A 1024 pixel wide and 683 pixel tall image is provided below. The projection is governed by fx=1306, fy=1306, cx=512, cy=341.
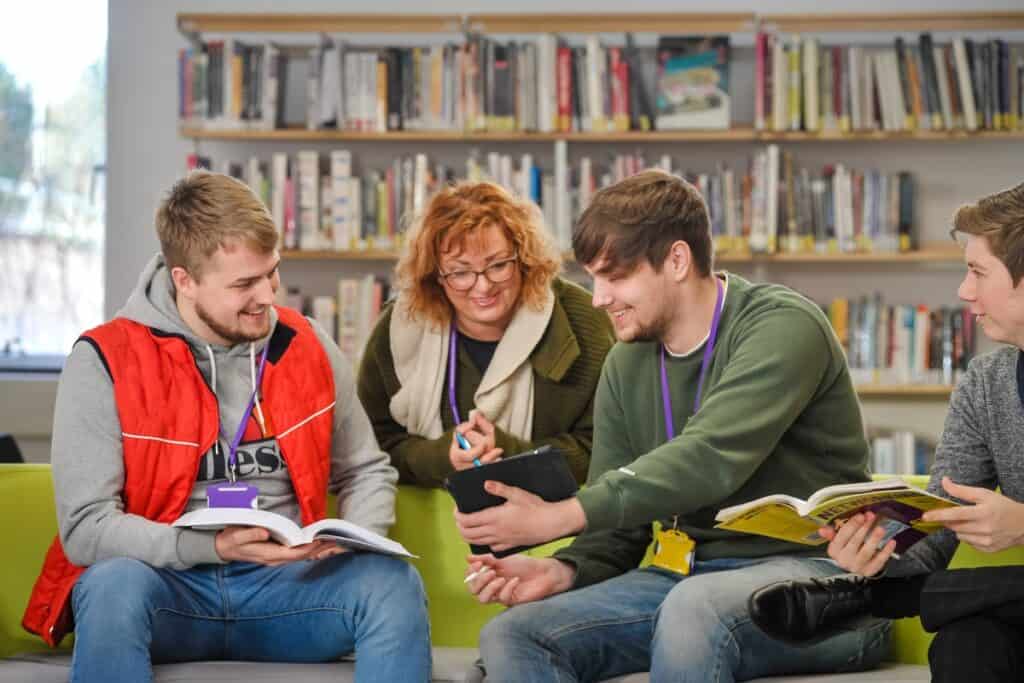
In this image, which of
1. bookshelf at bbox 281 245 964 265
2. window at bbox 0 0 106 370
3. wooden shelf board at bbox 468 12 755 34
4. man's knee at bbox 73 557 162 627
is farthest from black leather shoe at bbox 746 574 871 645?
window at bbox 0 0 106 370

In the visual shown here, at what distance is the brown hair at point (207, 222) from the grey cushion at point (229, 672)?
702 mm

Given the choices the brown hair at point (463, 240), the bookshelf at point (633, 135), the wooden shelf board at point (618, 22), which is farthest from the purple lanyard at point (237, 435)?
the wooden shelf board at point (618, 22)

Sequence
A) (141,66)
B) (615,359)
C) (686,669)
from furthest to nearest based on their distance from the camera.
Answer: (141,66)
(615,359)
(686,669)

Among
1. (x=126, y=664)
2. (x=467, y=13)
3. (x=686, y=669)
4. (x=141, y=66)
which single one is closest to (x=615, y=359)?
(x=686, y=669)

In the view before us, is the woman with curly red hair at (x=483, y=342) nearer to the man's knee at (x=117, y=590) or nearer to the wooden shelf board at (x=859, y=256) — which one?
the man's knee at (x=117, y=590)

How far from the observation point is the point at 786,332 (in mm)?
2156

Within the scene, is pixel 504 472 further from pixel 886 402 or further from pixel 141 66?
pixel 141 66

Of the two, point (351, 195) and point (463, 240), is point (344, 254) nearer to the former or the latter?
point (351, 195)

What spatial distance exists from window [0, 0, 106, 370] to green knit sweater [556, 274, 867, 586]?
12.5 feet

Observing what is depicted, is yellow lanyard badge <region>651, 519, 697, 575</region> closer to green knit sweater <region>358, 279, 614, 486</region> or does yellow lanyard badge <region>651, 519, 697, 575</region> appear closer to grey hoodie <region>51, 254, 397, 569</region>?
green knit sweater <region>358, 279, 614, 486</region>

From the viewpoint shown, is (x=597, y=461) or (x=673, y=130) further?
(x=673, y=130)

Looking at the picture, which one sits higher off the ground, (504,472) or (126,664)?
(504,472)

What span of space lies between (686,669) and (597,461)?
558 millimetres

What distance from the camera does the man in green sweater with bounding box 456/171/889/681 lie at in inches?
79.1
